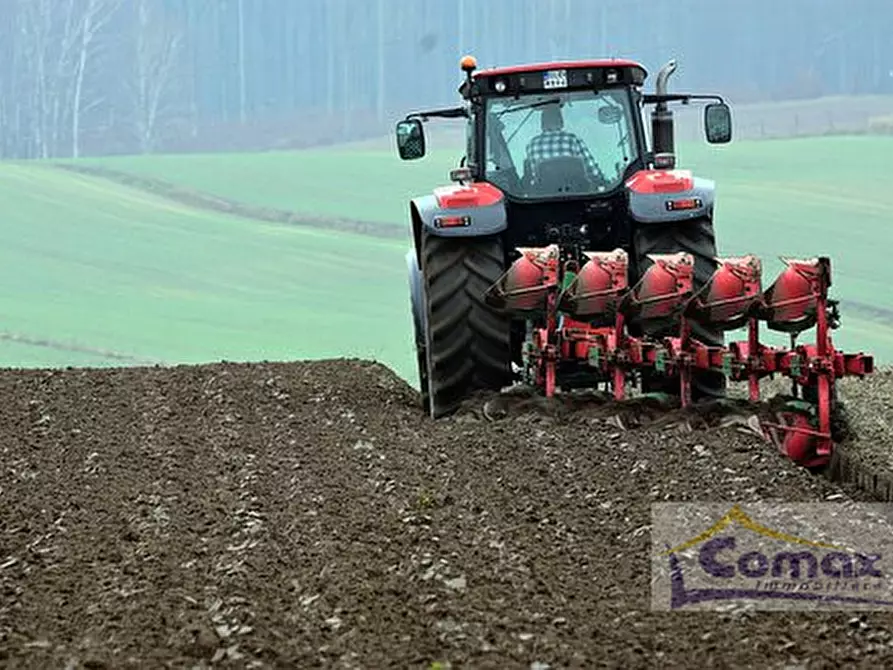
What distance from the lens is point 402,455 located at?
24.1 ft

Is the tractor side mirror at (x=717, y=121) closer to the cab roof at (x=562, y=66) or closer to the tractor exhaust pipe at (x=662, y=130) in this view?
the tractor exhaust pipe at (x=662, y=130)

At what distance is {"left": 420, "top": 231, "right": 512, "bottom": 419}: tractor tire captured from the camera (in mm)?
9062

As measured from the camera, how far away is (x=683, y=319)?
8.33 meters

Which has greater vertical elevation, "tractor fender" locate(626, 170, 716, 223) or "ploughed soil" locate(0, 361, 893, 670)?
"tractor fender" locate(626, 170, 716, 223)

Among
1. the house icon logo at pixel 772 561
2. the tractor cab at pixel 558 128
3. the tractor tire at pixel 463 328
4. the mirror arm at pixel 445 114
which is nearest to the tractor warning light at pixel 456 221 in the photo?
the tractor tire at pixel 463 328

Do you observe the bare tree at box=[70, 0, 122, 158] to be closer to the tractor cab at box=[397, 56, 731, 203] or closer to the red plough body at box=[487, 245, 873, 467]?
the tractor cab at box=[397, 56, 731, 203]

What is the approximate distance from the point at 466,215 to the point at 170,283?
11.4 metres

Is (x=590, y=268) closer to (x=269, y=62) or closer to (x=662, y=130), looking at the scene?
(x=662, y=130)

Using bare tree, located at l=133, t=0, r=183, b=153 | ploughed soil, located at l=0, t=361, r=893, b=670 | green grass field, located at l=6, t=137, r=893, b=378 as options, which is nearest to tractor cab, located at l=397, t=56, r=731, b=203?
ploughed soil, located at l=0, t=361, r=893, b=670

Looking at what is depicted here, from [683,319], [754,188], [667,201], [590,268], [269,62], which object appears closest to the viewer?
[683,319]

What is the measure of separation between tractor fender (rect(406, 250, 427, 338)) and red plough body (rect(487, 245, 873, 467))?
1047mm

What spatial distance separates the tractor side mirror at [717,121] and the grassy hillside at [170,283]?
21.6 feet

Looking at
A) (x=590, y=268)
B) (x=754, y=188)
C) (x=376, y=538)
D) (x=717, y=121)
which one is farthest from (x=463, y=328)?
(x=754, y=188)

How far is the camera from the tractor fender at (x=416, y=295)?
1013cm
